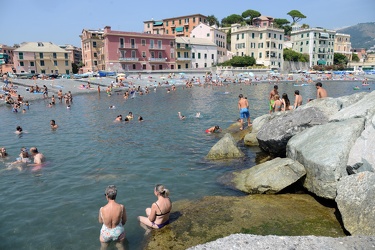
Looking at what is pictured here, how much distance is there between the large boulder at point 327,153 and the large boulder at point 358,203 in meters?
0.74

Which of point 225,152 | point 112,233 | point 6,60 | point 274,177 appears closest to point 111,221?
point 112,233

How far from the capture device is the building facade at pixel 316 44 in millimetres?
93438

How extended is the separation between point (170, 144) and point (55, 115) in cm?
1513

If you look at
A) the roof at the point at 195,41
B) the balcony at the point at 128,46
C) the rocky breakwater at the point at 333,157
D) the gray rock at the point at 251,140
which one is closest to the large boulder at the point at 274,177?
the rocky breakwater at the point at 333,157

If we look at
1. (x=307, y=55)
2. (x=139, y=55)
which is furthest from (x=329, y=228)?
(x=307, y=55)

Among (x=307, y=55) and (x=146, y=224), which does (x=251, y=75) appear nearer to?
(x=307, y=55)

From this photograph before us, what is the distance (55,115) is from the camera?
2469cm

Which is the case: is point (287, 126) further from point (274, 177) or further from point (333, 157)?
point (333, 157)

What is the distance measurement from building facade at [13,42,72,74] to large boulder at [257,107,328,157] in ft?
233

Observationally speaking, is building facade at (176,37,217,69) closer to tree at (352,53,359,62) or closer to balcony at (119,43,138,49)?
balcony at (119,43,138,49)

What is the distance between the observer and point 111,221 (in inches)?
232

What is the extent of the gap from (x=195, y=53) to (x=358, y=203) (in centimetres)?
7498

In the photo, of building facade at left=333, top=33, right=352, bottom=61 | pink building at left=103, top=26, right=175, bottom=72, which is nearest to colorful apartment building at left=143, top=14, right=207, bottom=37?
pink building at left=103, top=26, right=175, bottom=72

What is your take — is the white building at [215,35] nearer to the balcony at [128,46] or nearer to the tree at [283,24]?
the balcony at [128,46]
